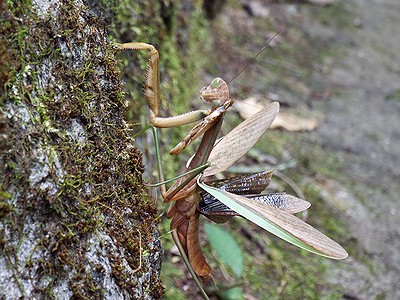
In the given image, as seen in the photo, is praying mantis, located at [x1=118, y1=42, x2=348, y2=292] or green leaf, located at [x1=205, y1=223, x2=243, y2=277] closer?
praying mantis, located at [x1=118, y1=42, x2=348, y2=292]

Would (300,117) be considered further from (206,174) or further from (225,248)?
(206,174)

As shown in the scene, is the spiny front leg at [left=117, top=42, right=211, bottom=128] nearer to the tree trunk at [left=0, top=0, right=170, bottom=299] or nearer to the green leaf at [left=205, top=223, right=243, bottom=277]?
the tree trunk at [left=0, top=0, right=170, bottom=299]

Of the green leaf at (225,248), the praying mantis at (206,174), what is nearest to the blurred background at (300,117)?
the green leaf at (225,248)

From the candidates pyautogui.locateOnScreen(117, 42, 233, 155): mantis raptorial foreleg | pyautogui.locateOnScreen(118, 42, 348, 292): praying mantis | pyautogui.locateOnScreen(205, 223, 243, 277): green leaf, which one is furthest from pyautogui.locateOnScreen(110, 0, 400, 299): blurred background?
pyautogui.locateOnScreen(117, 42, 233, 155): mantis raptorial foreleg

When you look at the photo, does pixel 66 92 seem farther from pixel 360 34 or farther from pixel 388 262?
pixel 360 34

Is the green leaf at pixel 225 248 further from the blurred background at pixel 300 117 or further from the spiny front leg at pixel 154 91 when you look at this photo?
the spiny front leg at pixel 154 91

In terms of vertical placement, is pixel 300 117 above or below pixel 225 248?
below

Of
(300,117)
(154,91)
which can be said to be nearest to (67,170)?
(154,91)
